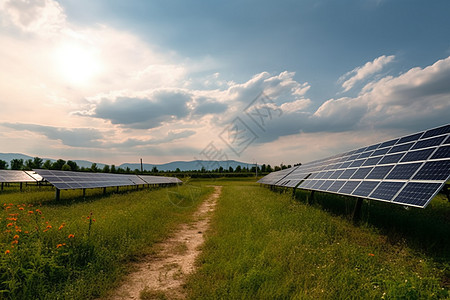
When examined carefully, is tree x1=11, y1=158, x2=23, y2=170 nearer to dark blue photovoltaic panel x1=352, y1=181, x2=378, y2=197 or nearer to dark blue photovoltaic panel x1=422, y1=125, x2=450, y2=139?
dark blue photovoltaic panel x1=352, y1=181, x2=378, y2=197

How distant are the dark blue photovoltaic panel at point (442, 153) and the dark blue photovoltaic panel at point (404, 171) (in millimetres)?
589

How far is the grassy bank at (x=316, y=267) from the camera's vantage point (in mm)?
4582

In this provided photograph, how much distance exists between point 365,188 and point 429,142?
358cm

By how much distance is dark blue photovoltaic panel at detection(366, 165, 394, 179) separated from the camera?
9519 millimetres

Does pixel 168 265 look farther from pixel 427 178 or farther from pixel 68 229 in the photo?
pixel 427 178

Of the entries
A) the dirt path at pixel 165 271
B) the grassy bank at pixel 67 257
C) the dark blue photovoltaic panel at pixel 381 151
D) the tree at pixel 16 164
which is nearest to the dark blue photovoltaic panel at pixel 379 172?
the dark blue photovoltaic panel at pixel 381 151

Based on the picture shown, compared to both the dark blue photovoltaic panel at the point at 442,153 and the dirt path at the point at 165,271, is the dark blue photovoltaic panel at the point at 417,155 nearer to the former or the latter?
the dark blue photovoltaic panel at the point at 442,153

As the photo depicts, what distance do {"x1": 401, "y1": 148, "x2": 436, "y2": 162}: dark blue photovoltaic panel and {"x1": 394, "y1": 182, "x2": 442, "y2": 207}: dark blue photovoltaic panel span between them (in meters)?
2.03

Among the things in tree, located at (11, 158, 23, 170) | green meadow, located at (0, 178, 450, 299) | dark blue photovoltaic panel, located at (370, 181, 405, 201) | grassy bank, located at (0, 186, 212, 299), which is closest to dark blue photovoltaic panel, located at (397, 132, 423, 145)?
green meadow, located at (0, 178, 450, 299)

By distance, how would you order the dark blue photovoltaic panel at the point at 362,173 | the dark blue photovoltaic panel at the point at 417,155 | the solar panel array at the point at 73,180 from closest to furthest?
the dark blue photovoltaic panel at the point at 417,155 → the dark blue photovoltaic panel at the point at 362,173 → the solar panel array at the point at 73,180

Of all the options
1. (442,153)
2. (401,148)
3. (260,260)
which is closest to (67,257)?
(260,260)

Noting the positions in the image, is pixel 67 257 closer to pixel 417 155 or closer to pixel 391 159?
pixel 417 155

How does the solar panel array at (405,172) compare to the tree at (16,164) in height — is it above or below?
below

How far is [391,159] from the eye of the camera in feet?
34.6
